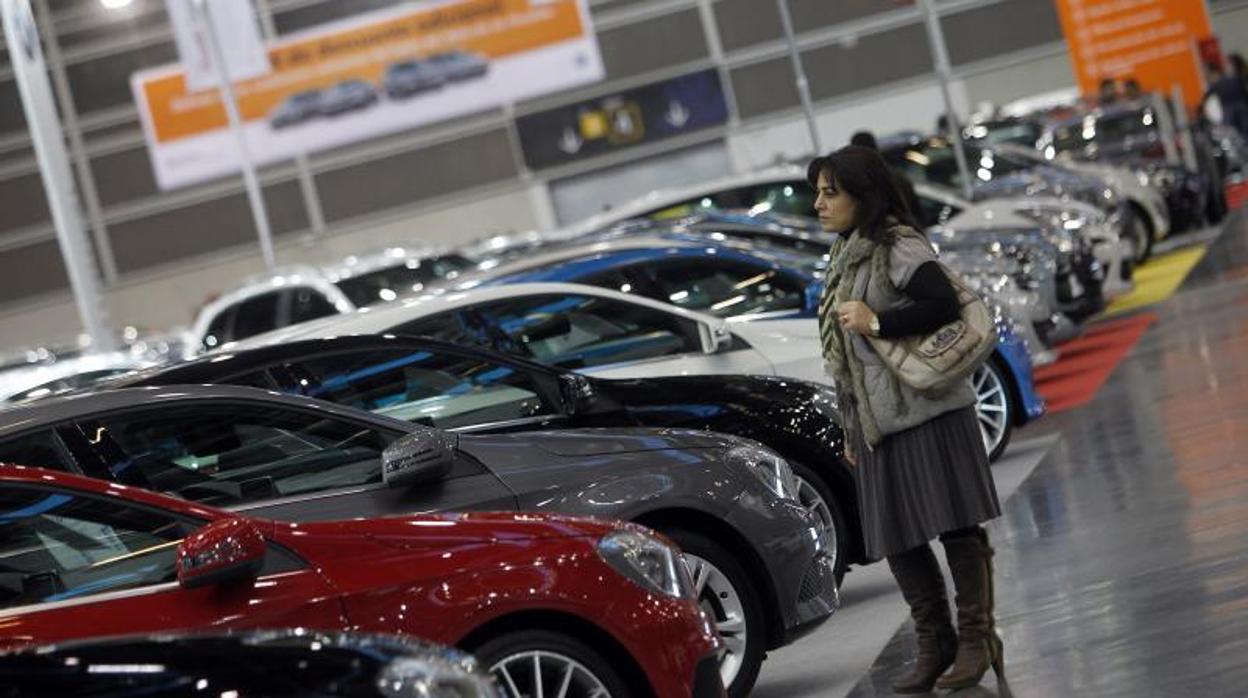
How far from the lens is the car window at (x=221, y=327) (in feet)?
76.1

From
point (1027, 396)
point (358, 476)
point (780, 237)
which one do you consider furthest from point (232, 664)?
point (780, 237)

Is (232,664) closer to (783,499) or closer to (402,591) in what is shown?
(402,591)

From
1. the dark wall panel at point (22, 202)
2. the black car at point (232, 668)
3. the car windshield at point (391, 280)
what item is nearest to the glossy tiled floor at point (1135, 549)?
the black car at point (232, 668)

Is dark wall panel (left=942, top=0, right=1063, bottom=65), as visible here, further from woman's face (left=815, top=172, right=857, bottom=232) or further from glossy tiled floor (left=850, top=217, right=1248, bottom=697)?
woman's face (left=815, top=172, right=857, bottom=232)

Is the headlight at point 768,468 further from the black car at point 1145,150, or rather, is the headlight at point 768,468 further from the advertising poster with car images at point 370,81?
the advertising poster with car images at point 370,81

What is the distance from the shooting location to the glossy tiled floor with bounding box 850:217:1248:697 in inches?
291

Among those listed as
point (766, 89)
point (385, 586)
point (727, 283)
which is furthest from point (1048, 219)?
point (766, 89)

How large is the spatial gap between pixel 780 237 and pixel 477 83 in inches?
1041

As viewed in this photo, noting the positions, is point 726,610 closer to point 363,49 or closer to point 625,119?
point 363,49

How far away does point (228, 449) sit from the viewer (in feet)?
24.5

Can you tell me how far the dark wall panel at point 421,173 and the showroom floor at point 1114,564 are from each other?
110ft

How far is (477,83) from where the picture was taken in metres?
41.3

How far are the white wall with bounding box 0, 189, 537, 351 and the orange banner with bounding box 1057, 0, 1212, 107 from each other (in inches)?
709

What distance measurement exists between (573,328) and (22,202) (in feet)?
130
